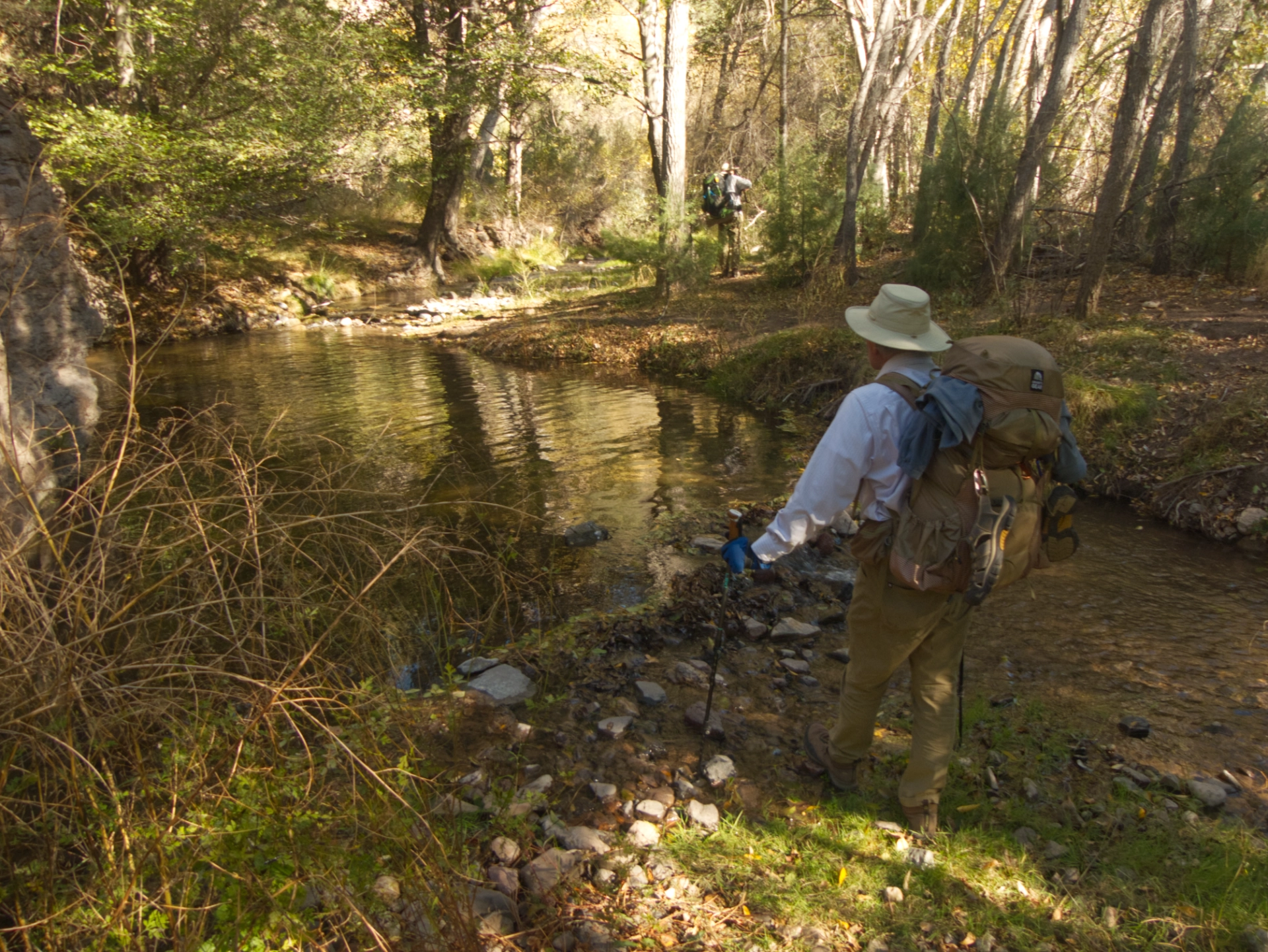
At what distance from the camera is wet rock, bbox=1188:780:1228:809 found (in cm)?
328

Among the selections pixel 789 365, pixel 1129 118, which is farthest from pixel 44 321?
pixel 1129 118

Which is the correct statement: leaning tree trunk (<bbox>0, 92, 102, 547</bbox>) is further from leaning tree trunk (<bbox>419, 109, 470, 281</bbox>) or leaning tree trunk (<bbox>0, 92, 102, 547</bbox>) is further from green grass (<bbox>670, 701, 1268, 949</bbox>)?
leaning tree trunk (<bbox>419, 109, 470, 281</bbox>)

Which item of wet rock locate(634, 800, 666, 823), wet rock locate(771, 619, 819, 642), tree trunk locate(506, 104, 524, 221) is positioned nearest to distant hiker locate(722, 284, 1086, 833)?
wet rock locate(634, 800, 666, 823)

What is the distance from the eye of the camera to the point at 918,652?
10.4ft

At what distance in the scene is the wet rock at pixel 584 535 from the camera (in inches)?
259

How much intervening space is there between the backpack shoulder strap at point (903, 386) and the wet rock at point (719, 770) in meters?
1.81

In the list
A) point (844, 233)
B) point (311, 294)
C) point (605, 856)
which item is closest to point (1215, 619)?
point (605, 856)

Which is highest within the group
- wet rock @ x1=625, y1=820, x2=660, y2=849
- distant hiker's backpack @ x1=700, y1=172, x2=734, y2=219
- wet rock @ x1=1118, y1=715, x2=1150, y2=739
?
distant hiker's backpack @ x1=700, y1=172, x2=734, y2=219

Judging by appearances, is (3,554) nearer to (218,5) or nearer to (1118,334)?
(1118,334)

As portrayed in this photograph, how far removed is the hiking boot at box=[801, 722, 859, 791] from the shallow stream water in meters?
1.16

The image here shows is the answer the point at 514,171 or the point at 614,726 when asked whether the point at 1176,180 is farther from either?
the point at 514,171

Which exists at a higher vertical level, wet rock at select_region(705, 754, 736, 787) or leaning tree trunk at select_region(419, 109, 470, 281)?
leaning tree trunk at select_region(419, 109, 470, 281)

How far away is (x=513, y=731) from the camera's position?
3.89 meters

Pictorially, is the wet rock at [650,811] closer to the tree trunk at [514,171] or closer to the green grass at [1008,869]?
the green grass at [1008,869]
